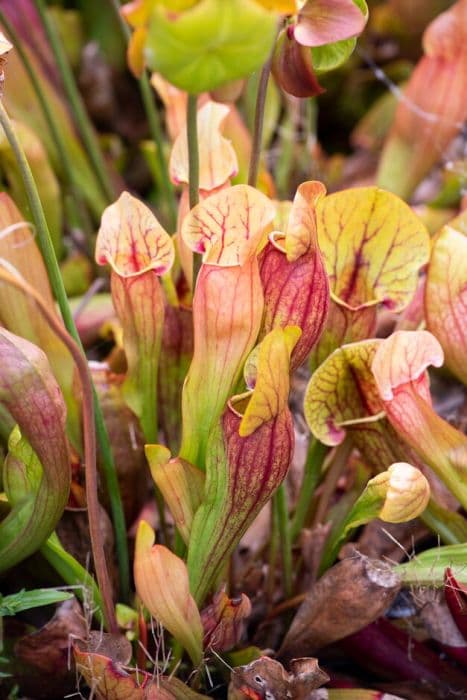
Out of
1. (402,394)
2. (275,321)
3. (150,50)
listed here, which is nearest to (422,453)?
(402,394)

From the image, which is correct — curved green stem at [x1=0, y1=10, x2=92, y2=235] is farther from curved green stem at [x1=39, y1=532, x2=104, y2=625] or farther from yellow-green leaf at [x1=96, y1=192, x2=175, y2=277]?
curved green stem at [x1=39, y1=532, x2=104, y2=625]

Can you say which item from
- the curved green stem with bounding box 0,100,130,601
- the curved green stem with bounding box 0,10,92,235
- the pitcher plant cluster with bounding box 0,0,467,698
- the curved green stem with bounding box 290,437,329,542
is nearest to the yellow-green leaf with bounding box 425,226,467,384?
the pitcher plant cluster with bounding box 0,0,467,698

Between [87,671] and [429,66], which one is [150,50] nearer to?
[87,671]

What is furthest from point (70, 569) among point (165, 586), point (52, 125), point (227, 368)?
point (52, 125)

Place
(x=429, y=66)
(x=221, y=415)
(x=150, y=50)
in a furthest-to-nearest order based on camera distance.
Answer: (x=429, y=66) → (x=221, y=415) → (x=150, y=50)

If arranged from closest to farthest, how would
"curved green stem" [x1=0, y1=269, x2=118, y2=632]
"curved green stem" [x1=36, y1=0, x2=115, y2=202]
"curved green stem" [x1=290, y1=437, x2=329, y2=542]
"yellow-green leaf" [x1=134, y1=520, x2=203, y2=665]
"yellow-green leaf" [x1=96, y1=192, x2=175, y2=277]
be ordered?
"curved green stem" [x1=0, y1=269, x2=118, y2=632] < "yellow-green leaf" [x1=134, y1=520, x2=203, y2=665] < "yellow-green leaf" [x1=96, y1=192, x2=175, y2=277] < "curved green stem" [x1=290, y1=437, x2=329, y2=542] < "curved green stem" [x1=36, y1=0, x2=115, y2=202]

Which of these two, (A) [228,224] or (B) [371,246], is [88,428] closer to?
(A) [228,224]

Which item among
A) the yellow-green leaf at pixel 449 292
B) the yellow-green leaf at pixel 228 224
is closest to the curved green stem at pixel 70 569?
the yellow-green leaf at pixel 228 224
